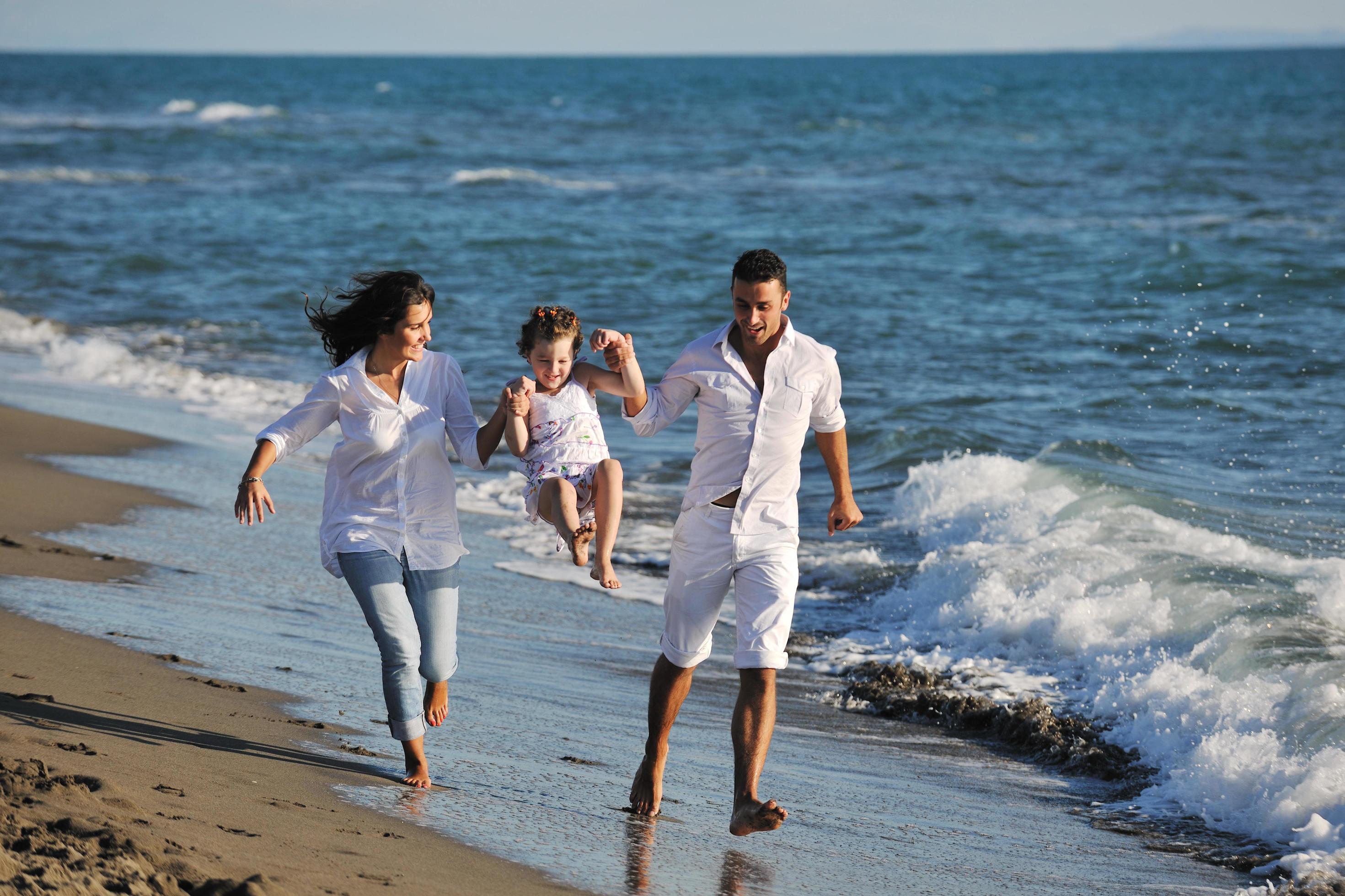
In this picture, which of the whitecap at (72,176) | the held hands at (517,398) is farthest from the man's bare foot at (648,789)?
the whitecap at (72,176)

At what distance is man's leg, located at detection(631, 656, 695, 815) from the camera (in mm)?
4348

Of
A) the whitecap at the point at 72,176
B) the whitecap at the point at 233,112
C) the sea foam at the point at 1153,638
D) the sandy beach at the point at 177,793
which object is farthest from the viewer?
the whitecap at the point at 233,112

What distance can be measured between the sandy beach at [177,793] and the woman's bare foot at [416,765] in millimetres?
60

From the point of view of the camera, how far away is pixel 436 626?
442cm

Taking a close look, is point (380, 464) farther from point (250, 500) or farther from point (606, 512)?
point (606, 512)

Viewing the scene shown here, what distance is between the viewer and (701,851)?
162 inches

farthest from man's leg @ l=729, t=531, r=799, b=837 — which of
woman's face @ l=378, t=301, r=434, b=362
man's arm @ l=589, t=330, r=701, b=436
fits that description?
woman's face @ l=378, t=301, r=434, b=362

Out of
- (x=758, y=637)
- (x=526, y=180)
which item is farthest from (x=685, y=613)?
(x=526, y=180)

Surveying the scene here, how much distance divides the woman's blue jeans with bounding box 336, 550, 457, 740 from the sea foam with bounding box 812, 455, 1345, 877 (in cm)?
289

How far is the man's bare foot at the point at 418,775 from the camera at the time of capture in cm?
433

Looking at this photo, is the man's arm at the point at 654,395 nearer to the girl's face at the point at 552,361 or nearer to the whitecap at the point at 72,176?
the girl's face at the point at 552,361

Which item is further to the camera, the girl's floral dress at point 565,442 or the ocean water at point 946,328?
the ocean water at point 946,328

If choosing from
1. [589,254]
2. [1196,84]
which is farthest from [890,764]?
[1196,84]

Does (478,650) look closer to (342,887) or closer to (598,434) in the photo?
(598,434)
